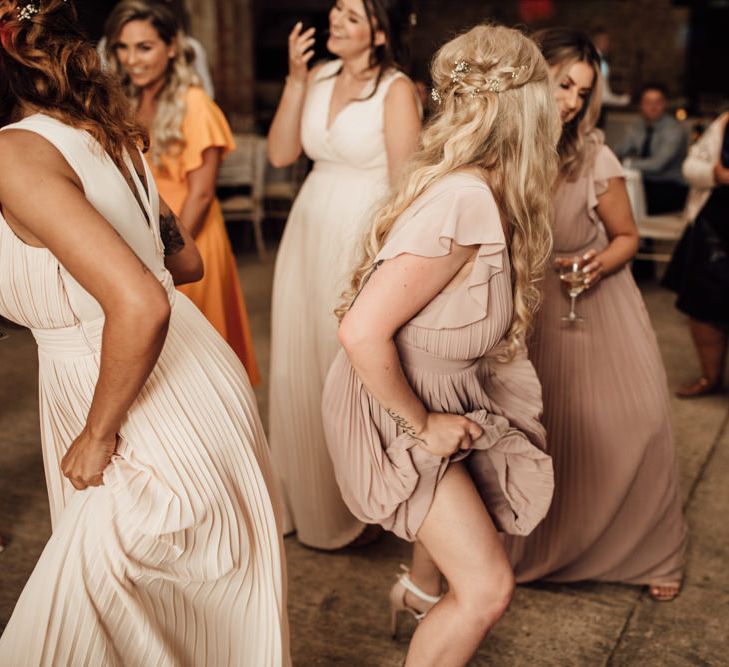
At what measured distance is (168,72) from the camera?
3137mm

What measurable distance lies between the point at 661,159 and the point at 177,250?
6.12 m

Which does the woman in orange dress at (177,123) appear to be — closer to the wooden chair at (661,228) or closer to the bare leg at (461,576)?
the bare leg at (461,576)

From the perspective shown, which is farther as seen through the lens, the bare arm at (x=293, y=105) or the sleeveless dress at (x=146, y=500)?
the bare arm at (x=293, y=105)

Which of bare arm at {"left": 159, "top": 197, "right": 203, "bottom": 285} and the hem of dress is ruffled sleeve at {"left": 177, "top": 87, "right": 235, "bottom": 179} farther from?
the hem of dress

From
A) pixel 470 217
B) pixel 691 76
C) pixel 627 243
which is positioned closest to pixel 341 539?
pixel 627 243

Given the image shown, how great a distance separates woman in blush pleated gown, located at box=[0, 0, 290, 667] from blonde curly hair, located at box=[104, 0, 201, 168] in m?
1.43

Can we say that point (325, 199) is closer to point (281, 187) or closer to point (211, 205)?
point (211, 205)

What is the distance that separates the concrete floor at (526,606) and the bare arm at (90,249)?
4.65ft

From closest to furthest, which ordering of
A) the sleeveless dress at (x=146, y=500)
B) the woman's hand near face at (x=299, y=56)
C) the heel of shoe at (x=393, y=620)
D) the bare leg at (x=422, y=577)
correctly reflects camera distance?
the sleeveless dress at (x=146, y=500), the bare leg at (x=422, y=577), the heel of shoe at (x=393, y=620), the woman's hand near face at (x=299, y=56)

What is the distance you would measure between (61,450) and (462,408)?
855 mm

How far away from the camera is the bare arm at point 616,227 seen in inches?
104

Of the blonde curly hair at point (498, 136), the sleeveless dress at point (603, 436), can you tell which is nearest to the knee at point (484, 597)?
the blonde curly hair at point (498, 136)

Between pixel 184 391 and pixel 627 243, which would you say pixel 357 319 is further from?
pixel 627 243

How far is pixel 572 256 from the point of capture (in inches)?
105
